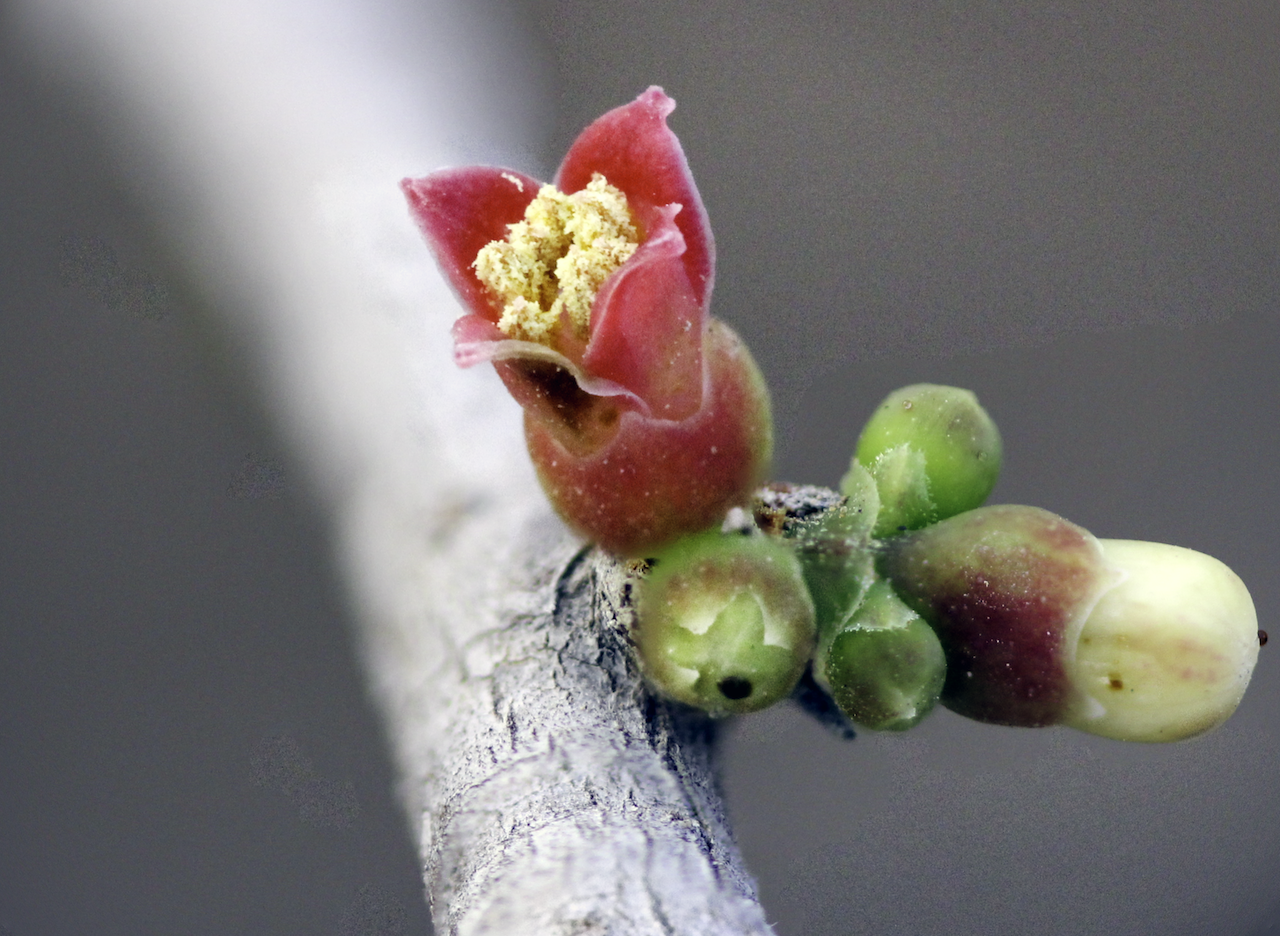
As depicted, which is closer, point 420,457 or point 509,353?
point 509,353

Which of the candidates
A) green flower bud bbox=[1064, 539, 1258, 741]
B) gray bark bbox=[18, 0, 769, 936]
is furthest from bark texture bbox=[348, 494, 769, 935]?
green flower bud bbox=[1064, 539, 1258, 741]

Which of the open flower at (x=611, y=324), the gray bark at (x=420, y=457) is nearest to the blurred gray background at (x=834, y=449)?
the gray bark at (x=420, y=457)

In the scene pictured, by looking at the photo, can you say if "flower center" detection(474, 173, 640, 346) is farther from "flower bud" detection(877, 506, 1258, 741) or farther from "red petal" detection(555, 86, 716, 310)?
"flower bud" detection(877, 506, 1258, 741)

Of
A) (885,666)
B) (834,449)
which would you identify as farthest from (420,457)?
(885,666)

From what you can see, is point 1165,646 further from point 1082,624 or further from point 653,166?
point 653,166

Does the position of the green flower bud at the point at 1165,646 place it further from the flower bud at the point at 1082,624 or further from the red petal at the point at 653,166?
the red petal at the point at 653,166

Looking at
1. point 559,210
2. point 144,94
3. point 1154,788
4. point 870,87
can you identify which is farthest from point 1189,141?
point 144,94
